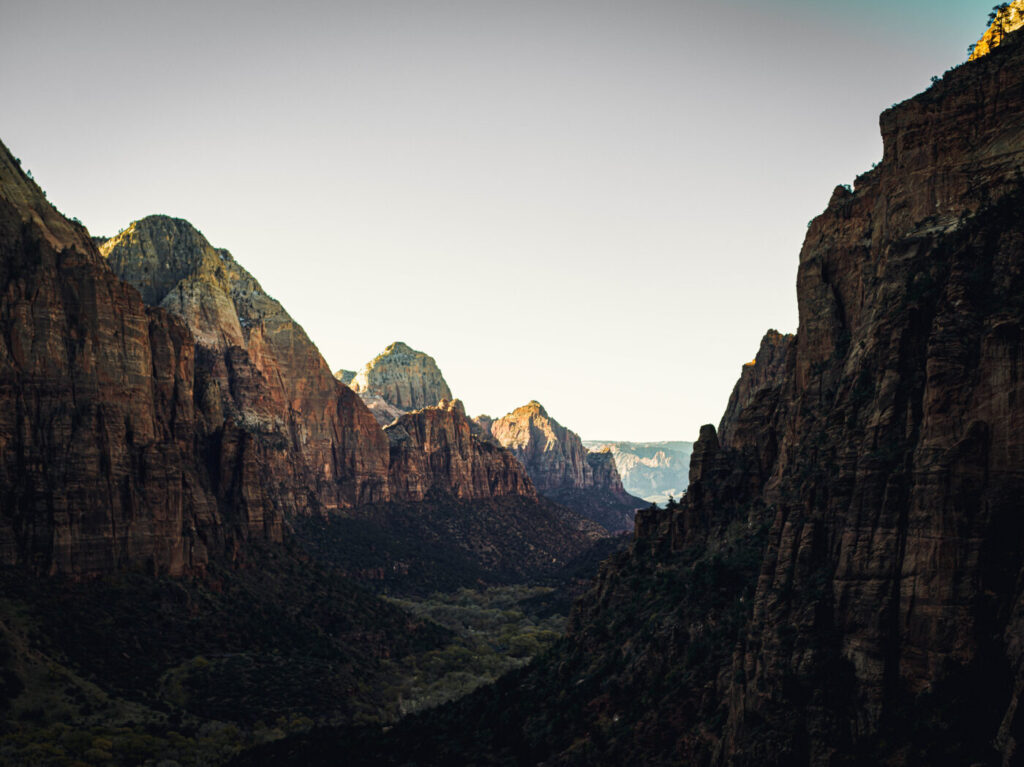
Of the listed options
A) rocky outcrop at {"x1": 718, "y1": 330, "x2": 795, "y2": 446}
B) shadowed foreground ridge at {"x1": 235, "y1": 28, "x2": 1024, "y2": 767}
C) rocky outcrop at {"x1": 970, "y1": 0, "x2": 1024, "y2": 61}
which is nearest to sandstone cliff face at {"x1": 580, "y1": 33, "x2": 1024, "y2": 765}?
shadowed foreground ridge at {"x1": 235, "y1": 28, "x2": 1024, "y2": 767}

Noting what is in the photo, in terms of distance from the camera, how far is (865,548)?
36.7 m

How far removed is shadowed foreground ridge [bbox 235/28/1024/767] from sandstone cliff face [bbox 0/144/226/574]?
3816 centimetres

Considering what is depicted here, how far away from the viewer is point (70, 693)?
242 feet

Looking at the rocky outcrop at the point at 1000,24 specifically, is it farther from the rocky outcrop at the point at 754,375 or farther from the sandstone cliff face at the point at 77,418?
the sandstone cliff face at the point at 77,418

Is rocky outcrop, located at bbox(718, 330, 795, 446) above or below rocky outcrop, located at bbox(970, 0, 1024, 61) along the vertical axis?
below

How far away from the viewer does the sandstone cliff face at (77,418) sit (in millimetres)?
89438

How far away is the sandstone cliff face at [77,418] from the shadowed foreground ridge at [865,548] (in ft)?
125

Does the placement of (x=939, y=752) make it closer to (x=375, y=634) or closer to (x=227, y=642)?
(x=227, y=642)

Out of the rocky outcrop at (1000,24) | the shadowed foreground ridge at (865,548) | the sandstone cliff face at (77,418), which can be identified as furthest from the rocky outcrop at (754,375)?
the sandstone cliff face at (77,418)

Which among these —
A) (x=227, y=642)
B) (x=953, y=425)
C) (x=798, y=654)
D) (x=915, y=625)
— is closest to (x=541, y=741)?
(x=798, y=654)

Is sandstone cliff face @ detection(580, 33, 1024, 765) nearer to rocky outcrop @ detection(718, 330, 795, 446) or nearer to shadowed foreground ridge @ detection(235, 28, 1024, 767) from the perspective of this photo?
shadowed foreground ridge @ detection(235, 28, 1024, 767)

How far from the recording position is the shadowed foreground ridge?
31.8 m

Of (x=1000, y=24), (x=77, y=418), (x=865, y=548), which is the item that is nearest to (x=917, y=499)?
(x=865, y=548)

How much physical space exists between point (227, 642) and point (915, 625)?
8352cm
